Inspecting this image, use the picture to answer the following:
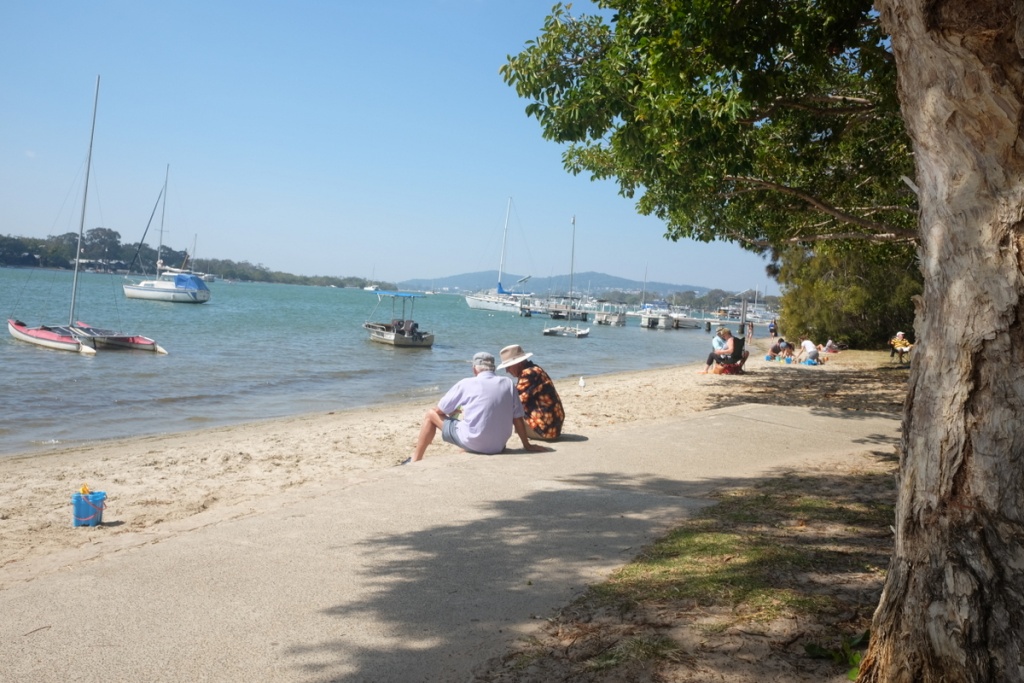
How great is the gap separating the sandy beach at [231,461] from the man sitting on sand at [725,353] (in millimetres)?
2883

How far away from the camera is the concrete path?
385cm

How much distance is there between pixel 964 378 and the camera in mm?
3002

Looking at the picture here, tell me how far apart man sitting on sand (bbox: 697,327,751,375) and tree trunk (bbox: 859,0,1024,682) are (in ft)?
63.5

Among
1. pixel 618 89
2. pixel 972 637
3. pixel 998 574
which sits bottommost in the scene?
pixel 972 637

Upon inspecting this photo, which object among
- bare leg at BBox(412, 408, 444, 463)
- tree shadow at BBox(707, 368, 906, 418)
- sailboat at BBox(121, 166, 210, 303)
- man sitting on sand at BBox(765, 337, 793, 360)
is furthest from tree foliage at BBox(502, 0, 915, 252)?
sailboat at BBox(121, 166, 210, 303)

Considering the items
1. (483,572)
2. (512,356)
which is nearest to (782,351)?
(512,356)

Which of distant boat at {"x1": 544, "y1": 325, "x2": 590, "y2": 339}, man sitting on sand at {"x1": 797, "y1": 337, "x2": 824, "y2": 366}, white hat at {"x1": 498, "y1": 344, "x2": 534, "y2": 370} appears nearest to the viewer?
white hat at {"x1": 498, "y1": 344, "x2": 534, "y2": 370}

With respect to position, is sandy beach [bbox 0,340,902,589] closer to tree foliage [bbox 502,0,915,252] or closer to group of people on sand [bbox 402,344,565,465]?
group of people on sand [bbox 402,344,565,465]

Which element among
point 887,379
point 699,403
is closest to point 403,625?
point 699,403

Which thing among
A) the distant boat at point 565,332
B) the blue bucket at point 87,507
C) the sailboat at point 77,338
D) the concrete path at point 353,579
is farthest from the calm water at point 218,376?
the distant boat at point 565,332

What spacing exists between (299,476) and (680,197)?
750 cm

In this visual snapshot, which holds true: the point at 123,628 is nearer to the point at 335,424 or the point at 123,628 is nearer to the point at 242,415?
the point at 335,424

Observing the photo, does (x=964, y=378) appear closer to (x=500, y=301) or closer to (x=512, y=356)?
(x=512, y=356)

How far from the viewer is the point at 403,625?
4.20 metres
